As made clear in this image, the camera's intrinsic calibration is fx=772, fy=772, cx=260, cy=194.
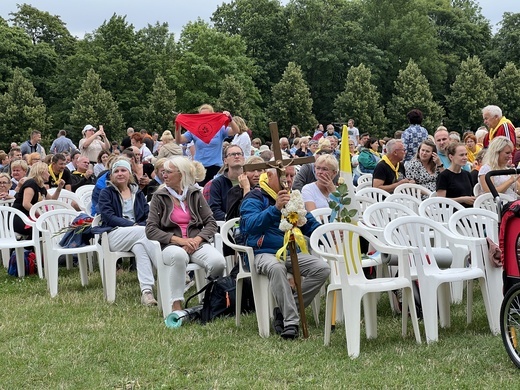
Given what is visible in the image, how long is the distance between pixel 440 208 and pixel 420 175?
1.67 m

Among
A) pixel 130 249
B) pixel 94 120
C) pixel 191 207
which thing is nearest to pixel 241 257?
pixel 191 207

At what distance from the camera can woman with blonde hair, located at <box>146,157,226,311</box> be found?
7129mm

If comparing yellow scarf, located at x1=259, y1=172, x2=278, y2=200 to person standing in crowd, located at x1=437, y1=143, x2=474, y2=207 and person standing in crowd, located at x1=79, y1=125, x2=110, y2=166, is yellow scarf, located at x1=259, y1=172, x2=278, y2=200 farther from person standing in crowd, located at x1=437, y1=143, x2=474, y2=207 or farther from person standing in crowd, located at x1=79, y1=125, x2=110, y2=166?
person standing in crowd, located at x1=79, y1=125, x2=110, y2=166

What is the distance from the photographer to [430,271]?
609 centimetres

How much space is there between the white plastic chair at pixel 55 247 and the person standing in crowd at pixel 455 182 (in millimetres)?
3863

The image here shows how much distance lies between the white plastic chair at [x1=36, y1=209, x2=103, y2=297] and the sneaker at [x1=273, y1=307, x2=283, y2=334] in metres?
2.81

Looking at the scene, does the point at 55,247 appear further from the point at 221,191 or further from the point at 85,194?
the point at 85,194

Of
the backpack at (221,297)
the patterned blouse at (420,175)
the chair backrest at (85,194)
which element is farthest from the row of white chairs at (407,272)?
the chair backrest at (85,194)

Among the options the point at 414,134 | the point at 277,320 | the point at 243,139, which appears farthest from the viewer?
the point at 243,139

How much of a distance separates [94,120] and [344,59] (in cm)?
2382

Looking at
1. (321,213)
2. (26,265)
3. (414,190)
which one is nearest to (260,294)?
(321,213)

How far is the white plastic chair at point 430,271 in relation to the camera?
585 centimetres

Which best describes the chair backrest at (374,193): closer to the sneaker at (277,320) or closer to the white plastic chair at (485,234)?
the white plastic chair at (485,234)

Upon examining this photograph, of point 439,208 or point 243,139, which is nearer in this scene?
point 439,208
